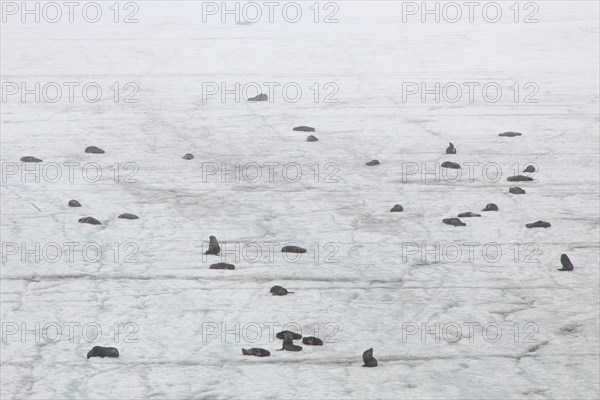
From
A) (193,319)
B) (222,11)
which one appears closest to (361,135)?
(193,319)

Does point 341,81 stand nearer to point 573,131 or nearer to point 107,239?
point 573,131

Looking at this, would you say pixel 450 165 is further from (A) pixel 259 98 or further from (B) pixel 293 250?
(A) pixel 259 98

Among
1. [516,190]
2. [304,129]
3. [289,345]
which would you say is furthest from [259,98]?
[289,345]

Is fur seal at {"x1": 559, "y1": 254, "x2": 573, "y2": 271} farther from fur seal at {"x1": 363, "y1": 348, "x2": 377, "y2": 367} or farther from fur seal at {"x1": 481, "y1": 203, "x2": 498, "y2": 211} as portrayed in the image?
fur seal at {"x1": 363, "y1": 348, "x2": 377, "y2": 367}

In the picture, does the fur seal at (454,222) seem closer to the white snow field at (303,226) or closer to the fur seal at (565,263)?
the white snow field at (303,226)

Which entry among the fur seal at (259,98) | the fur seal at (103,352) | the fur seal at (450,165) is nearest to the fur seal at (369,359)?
the fur seal at (103,352)

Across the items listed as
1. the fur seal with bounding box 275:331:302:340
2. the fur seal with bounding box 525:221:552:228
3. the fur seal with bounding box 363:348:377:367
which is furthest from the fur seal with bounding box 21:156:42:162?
the fur seal with bounding box 363:348:377:367
